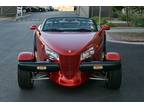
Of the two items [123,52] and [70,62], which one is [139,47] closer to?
[123,52]

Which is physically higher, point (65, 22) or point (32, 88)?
point (65, 22)

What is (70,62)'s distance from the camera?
25.3 ft

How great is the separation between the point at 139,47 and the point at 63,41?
812 centimetres

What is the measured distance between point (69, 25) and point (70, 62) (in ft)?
6.94

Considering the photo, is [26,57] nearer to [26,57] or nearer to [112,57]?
[26,57]

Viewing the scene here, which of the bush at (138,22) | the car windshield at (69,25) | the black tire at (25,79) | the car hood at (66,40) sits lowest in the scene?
the bush at (138,22)

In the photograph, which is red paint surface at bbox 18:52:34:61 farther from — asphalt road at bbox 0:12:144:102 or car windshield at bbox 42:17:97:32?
car windshield at bbox 42:17:97:32

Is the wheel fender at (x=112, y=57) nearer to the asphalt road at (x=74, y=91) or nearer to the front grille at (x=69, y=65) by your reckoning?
the asphalt road at (x=74, y=91)

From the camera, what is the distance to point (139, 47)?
15852 mm

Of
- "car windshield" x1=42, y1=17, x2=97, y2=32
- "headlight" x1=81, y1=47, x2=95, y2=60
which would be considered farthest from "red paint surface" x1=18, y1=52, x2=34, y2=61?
"headlight" x1=81, y1=47, x2=95, y2=60

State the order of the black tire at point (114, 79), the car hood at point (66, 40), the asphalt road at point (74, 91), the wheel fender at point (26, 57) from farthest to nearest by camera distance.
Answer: the wheel fender at point (26, 57), the black tire at point (114, 79), the car hood at point (66, 40), the asphalt road at point (74, 91)

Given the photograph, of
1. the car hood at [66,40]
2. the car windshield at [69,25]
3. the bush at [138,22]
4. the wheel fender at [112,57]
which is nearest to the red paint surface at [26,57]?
the car hood at [66,40]

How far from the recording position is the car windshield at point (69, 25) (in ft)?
30.9
